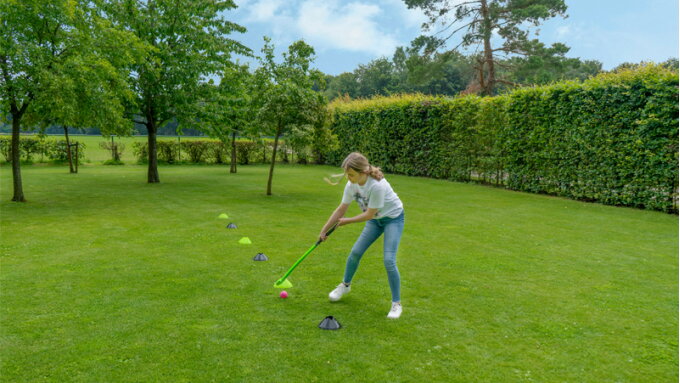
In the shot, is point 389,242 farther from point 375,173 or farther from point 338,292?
point 338,292

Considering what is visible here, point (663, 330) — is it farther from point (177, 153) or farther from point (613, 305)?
point (177, 153)

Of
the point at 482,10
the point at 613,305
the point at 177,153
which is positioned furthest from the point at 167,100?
the point at 482,10

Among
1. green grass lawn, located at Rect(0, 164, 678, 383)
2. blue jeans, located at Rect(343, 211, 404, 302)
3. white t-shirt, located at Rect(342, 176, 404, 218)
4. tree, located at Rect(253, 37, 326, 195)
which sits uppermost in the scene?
tree, located at Rect(253, 37, 326, 195)

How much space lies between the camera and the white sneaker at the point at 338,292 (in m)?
5.55

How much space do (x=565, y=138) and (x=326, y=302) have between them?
11942 millimetres

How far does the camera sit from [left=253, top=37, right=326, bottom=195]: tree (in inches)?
549

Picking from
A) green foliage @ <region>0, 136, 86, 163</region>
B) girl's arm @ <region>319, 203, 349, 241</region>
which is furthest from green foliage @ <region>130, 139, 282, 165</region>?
girl's arm @ <region>319, 203, 349, 241</region>

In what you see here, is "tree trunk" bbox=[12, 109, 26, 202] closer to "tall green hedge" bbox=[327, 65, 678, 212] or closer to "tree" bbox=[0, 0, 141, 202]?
"tree" bbox=[0, 0, 141, 202]

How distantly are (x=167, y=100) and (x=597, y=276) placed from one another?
15.7 meters

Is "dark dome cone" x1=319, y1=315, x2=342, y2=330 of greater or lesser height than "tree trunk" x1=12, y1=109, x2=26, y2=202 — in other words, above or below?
below

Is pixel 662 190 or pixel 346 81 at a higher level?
pixel 346 81

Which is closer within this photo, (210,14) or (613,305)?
(613,305)

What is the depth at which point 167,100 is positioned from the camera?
17641mm

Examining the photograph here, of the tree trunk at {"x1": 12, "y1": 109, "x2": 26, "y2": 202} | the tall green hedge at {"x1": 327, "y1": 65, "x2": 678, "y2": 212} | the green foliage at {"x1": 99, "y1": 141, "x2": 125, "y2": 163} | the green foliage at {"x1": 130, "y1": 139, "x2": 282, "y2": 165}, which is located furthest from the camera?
the green foliage at {"x1": 130, "y1": 139, "x2": 282, "y2": 165}
